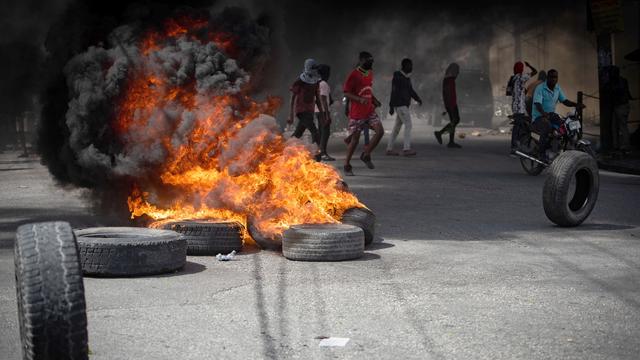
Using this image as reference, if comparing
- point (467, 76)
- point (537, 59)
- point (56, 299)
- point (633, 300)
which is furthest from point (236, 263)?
point (537, 59)

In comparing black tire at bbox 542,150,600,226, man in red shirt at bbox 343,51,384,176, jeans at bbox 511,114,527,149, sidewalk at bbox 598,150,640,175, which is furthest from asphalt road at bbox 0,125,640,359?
sidewalk at bbox 598,150,640,175

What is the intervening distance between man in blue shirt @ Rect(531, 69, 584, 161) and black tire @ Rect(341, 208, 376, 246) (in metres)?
7.82

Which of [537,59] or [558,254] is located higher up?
[537,59]

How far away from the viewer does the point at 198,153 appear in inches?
373

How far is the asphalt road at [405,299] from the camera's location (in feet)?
17.0

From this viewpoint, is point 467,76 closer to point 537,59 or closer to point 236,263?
point 537,59

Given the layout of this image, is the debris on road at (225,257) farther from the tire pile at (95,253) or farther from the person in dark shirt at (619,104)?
the person in dark shirt at (619,104)

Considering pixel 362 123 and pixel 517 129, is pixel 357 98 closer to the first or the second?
pixel 362 123

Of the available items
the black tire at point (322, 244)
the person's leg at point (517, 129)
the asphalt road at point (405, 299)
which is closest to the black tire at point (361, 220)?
the asphalt road at point (405, 299)

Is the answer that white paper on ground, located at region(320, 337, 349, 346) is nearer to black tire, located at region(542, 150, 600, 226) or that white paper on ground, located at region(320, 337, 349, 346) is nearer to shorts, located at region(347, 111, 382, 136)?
black tire, located at region(542, 150, 600, 226)

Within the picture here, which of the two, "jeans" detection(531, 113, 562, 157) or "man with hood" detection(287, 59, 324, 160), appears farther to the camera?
"man with hood" detection(287, 59, 324, 160)

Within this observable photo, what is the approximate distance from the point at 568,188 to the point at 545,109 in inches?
241

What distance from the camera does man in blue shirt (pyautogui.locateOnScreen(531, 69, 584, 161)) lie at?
631 inches

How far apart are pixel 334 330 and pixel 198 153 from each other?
428 cm
